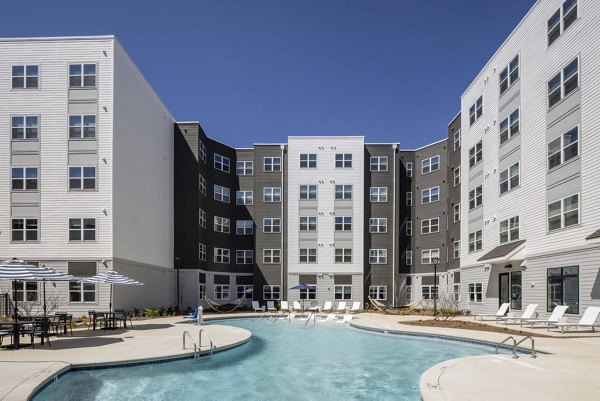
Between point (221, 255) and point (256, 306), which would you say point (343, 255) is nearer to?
point (256, 306)

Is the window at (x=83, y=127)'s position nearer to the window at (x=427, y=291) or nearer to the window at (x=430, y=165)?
the window at (x=430, y=165)

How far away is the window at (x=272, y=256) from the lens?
1553 inches

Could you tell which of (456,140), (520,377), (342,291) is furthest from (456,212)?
(520,377)

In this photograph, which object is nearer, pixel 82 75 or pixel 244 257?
pixel 82 75

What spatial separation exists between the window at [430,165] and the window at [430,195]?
1.79 metres

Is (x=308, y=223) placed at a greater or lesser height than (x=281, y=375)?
greater

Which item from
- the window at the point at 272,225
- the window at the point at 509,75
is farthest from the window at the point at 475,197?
the window at the point at 272,225

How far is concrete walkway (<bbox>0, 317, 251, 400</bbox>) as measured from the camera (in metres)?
9.66

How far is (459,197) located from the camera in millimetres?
34875

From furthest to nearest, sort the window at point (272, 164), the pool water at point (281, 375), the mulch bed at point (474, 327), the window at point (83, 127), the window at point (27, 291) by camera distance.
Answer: the window at point (272, 164) → the window at point (83, 127) → the window at point (27, 291) → the mulch bed at point (474, 327) → the pool water at point (281, 375)

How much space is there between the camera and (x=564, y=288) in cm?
1989

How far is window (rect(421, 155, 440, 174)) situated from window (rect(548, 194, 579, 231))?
1795cm

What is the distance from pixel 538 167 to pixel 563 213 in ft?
11.1

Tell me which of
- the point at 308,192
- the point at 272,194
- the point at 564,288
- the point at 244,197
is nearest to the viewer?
the point at 564,288
